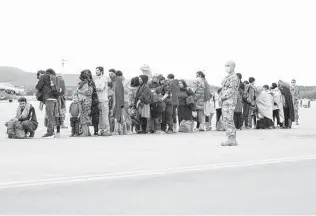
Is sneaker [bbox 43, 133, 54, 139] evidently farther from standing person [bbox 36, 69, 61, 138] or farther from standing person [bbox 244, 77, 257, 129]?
standing person [bbox 244, 77, 257, 129]

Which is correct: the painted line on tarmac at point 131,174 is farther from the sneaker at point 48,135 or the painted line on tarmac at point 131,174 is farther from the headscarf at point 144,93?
the headscarf at point 144,93

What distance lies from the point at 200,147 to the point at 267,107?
966cm

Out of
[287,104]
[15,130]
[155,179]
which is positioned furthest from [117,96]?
[155,179]

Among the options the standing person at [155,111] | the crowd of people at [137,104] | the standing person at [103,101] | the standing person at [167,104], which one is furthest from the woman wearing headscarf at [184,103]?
the standing person at [103,101]

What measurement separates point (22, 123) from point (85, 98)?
2.01 meters

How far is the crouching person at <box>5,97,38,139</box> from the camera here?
17.4 m

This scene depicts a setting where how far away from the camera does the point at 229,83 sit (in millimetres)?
15094

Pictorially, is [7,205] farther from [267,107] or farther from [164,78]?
[267,107]

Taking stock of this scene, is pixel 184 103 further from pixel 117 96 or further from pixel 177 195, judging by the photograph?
pixel 177 195

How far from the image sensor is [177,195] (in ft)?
26.6

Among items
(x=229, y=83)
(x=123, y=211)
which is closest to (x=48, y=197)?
(x=123, y=211)

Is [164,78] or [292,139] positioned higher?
[164,78]

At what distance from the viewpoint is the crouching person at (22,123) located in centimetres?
1744

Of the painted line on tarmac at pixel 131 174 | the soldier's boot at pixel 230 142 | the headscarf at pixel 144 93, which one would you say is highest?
the headscarf at pixel 144 93
